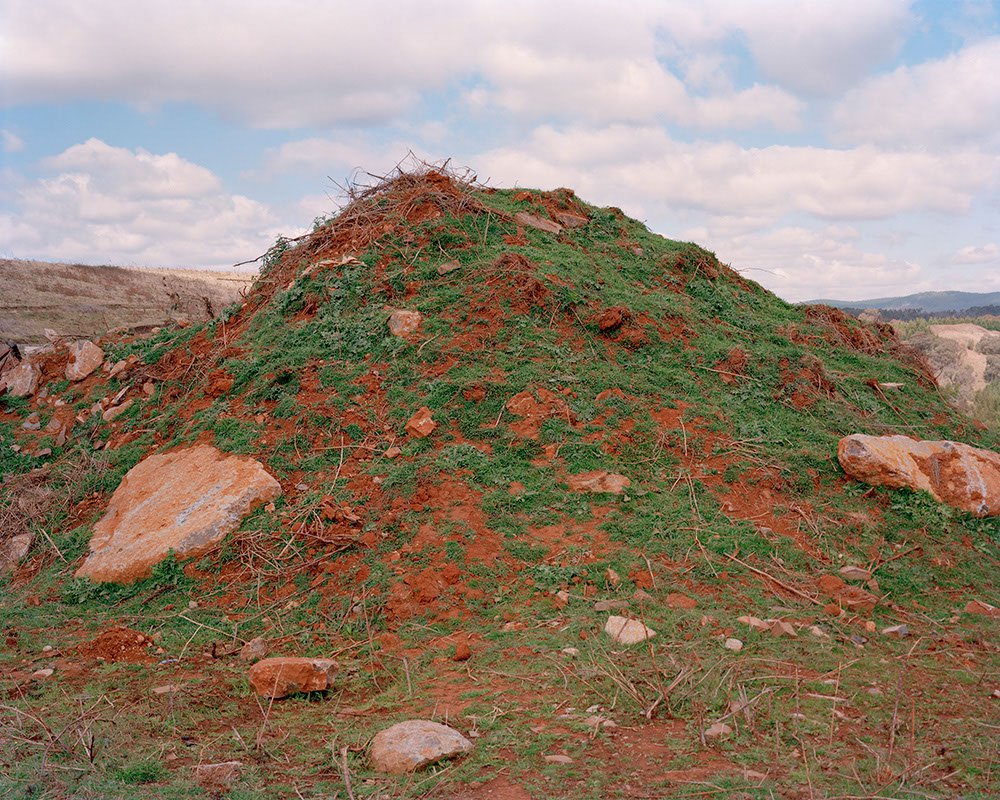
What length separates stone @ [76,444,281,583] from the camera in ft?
18.1

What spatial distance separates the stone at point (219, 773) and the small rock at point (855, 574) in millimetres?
3601

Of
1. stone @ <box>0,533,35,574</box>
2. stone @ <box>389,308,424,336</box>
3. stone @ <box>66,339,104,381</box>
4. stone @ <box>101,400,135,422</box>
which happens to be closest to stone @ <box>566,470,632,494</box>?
stone @ <box>389,308,424,336</box>

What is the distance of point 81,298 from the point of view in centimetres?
1897

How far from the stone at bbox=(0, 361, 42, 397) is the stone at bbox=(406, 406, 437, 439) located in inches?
194

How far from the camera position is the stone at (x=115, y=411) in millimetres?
7555

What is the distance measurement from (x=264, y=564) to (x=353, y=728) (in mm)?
1868

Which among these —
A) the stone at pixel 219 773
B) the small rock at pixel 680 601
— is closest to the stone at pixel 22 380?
the stone at pixel 219 773

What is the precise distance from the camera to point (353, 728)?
12.0 feet

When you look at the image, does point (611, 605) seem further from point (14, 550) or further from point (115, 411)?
point (115, 411)

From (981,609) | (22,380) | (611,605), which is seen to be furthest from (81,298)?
(981,609)

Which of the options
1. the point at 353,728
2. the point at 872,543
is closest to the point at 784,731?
Answer: the point at 353,728

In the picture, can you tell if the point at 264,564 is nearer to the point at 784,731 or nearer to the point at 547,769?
the point at 547,769

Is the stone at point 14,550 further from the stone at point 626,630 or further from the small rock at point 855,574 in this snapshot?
the small rock at point 855,574

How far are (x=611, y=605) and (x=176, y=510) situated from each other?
3.15 m
